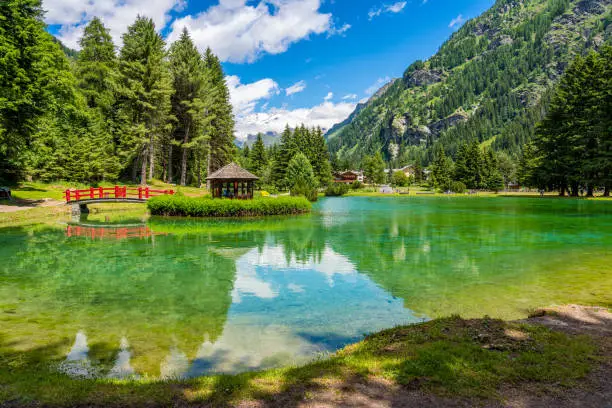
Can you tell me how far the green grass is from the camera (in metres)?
5.00

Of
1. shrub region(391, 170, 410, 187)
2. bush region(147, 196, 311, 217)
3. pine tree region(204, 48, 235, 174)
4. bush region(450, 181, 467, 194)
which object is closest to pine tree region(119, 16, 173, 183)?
pine tree region(204, 48, 235, 174)

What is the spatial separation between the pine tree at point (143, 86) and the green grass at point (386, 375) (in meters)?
49.9

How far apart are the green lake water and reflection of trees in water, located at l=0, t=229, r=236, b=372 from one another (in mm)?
51

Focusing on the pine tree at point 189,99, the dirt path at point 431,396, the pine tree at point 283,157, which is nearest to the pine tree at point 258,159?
the pine tree at point 283,157

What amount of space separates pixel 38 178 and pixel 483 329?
57223 millimetres

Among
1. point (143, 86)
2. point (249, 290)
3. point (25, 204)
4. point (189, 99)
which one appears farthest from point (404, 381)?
point (189, 99)

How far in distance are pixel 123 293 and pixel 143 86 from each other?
48485 millimetres

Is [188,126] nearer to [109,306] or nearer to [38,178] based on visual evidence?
[38,178]

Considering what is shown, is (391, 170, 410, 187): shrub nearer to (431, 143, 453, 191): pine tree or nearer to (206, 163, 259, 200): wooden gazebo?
(431, 143, 453, 191): pine tree

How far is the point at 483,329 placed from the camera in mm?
7234

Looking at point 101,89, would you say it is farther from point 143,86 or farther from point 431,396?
point 431,396

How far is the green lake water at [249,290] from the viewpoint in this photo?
319 inches

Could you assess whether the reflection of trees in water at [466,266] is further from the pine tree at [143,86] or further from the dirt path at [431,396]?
the pine tree at [143,86]

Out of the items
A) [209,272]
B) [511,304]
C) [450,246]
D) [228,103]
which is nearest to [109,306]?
[209,272]
